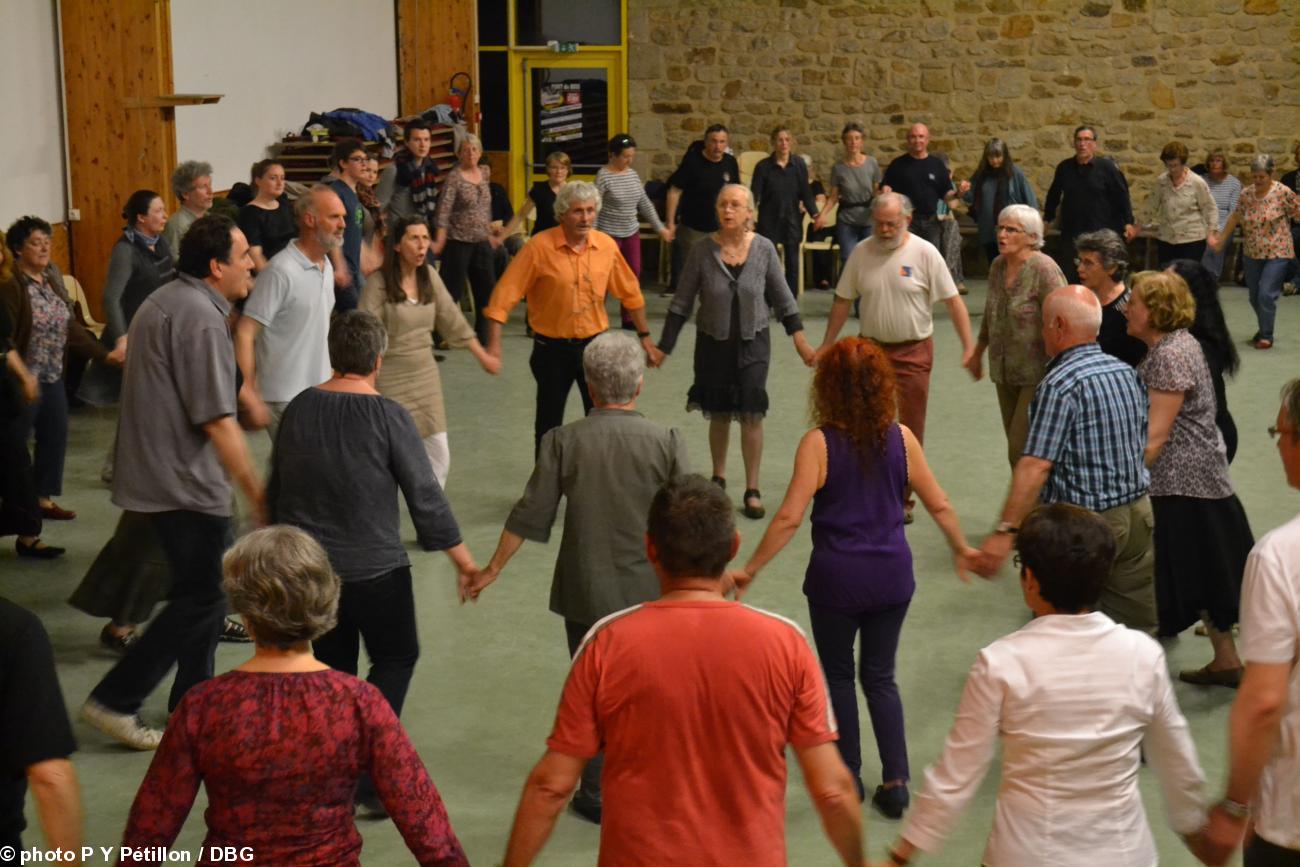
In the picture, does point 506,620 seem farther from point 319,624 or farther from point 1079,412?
point 319,624

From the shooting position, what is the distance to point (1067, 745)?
2.79 metres

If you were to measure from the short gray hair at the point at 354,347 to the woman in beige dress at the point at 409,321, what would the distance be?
72.2 inches

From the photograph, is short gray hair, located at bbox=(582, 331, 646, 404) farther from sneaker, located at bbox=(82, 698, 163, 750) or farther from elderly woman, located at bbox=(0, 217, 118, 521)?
elderly woman, located at bbox=(0, 217, 118, 521)

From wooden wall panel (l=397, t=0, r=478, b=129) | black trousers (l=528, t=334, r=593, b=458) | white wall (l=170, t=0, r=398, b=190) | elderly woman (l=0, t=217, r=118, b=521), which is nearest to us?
elderly woman (l=0, t=217, r=118, b=521)

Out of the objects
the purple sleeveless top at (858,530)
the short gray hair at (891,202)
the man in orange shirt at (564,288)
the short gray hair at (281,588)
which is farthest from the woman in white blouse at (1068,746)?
the man in orange shirt at (564,288)

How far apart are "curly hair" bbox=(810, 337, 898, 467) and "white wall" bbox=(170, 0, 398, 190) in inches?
277

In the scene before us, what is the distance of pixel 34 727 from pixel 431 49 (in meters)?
13.6

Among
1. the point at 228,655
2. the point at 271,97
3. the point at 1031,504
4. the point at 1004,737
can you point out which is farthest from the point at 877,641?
the point at 271,97

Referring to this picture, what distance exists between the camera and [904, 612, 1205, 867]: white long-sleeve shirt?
279cm

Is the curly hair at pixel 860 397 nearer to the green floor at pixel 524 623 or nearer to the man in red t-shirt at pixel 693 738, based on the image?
the green floor at pixel 524 623

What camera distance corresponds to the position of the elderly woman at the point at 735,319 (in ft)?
22.5

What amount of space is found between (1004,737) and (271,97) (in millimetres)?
10995

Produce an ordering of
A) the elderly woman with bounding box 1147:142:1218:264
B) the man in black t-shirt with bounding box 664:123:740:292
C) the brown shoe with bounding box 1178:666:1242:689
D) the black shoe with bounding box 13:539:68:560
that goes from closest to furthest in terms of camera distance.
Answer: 1. the brown shoe with bounding box 1178:666:1242:689
2. the black shoe with bounding box 13:539:68:560
3. the elderly woman with bounding box 1147:142:1218:264
4. the man in black t-shirt with bounding box 664:123:740:292

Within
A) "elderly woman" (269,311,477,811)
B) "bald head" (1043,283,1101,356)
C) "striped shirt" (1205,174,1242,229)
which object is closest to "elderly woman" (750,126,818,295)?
"striped shirt" (1205,174,1242,229)
